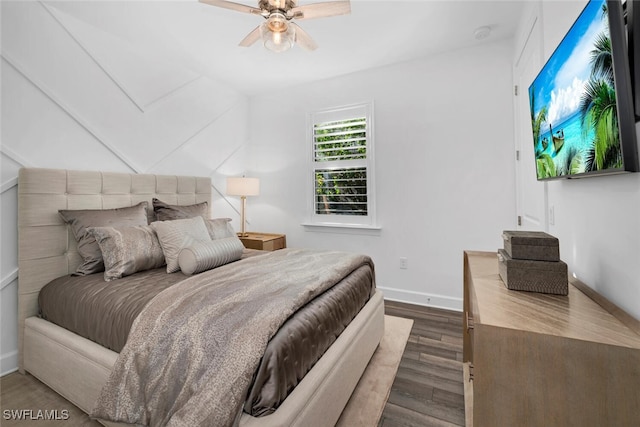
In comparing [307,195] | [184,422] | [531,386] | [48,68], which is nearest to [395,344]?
[531,386]

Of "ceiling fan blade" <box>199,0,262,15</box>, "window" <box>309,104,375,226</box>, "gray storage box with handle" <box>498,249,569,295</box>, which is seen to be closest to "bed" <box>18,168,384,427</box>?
"gray storage box with handle" <box>498,249,569,295</box>

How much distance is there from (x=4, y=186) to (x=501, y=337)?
117 inches

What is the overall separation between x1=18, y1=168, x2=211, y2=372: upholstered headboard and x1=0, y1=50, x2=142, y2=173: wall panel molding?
259 mm

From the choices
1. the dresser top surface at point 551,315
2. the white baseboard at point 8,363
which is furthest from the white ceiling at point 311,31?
the white baseboard at point 8,363

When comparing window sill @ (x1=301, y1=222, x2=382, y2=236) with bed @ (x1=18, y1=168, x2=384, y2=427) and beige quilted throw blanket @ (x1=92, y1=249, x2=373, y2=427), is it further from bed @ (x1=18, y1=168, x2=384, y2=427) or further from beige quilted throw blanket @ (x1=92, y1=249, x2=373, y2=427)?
beige quilted throw blanket @ (x1=92, y1=249, x2=373, y2=427)

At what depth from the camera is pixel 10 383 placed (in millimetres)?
1878

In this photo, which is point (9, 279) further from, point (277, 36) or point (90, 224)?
point (277, 36)

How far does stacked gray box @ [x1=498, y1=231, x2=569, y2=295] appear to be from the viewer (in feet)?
3.66

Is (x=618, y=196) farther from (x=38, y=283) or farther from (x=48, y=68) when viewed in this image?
(x=48, y=68)

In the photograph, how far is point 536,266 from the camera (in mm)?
1144

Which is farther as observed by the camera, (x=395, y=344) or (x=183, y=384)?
(x=395, y=344)

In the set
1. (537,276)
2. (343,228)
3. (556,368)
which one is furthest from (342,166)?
(556,368)

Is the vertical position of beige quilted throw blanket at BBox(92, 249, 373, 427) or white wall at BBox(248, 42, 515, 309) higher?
white wall at BBox(248, 42, 515, 309)

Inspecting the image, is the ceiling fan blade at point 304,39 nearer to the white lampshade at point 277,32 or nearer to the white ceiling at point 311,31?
the white lampshade at point 277,32
